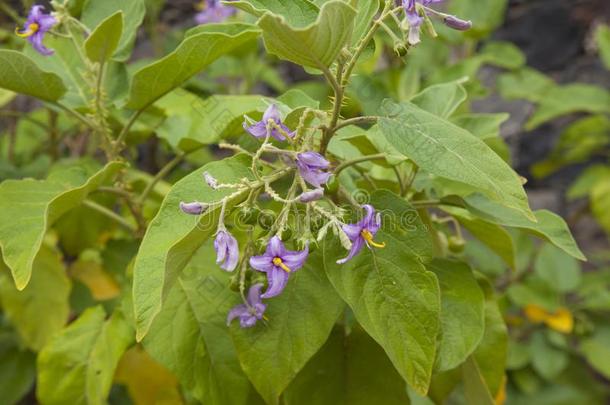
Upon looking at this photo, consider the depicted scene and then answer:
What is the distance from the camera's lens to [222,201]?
674 mm

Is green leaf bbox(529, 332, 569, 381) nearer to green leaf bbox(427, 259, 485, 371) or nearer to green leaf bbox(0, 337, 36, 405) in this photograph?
green leaf bbox(427, 259, 485, 371)

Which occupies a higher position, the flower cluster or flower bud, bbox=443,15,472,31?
flower bud, bbox=443,15,472,31

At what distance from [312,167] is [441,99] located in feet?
1.13

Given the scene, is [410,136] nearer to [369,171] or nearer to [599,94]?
[369,171]

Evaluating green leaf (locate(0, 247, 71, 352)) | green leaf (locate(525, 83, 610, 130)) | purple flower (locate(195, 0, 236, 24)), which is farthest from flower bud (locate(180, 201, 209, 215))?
green leaf (locate(525, 83, 610, 130))

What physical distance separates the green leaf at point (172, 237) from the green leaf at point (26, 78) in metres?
0.29

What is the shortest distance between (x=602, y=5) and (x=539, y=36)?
0.23 metres

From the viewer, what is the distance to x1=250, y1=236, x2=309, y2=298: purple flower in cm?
67

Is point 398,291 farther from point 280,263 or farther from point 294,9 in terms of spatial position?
point 294,9

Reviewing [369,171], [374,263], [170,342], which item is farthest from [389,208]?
[170,342]

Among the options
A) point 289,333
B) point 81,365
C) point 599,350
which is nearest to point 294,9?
point 289,333

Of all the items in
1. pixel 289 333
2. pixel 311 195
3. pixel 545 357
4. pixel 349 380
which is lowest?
pixel 545 357

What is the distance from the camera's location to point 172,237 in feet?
2.28

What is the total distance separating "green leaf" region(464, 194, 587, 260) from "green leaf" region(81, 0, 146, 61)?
→ 1.69ft
